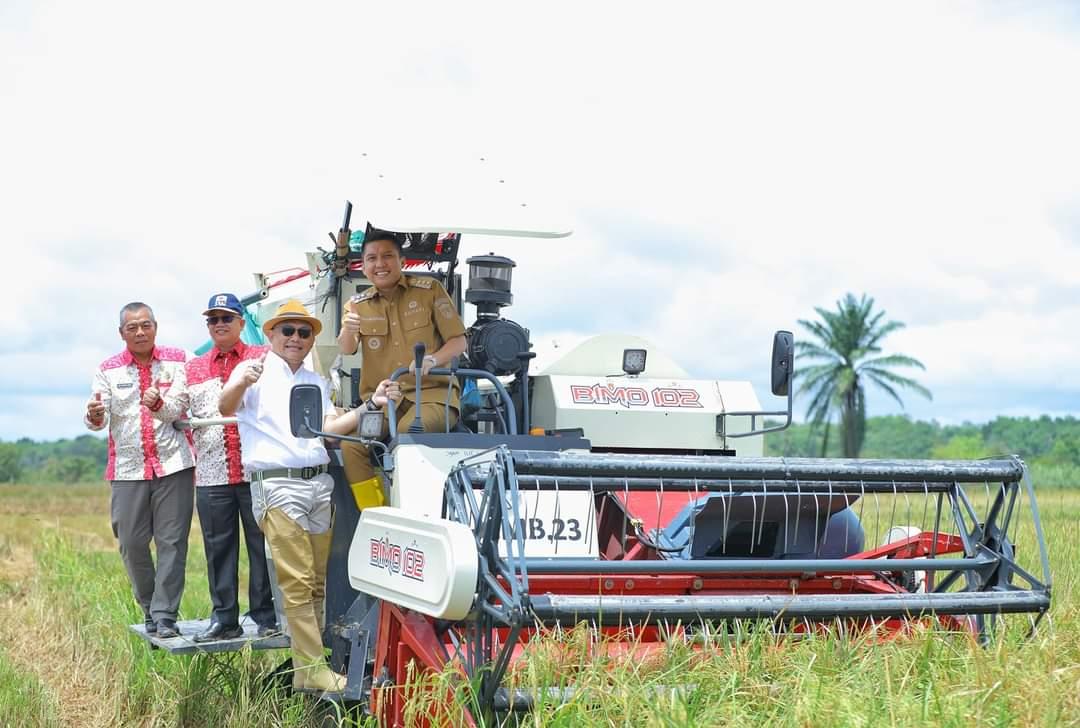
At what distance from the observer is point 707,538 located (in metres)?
6.12

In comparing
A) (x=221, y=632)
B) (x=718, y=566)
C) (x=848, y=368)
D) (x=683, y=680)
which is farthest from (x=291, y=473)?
(x=848, y=368)

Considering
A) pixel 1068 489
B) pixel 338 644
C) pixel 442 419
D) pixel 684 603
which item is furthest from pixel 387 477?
pixel 1068 489

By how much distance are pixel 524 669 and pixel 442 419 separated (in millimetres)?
2132

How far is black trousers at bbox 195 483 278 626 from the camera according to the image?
7293 mm

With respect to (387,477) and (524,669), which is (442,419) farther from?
(524,669)

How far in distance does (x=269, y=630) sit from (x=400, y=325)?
192 centimetres

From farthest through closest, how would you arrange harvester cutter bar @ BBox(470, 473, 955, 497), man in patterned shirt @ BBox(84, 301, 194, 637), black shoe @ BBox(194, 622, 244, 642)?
man in patterned shirt @ BBox(84, 301, 194, 637)
black shoe @ BBox(194, 622, 244, 642)
harvester cutter bar @ BBox(470, 473, 955, 497)

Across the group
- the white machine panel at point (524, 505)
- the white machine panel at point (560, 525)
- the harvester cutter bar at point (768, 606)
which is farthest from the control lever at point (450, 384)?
the harvester cutter bar at point (768, 606)

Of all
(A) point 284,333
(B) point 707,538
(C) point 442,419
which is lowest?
(B) point 707,538

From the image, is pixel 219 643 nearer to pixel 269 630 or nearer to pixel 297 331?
pixel 269 630

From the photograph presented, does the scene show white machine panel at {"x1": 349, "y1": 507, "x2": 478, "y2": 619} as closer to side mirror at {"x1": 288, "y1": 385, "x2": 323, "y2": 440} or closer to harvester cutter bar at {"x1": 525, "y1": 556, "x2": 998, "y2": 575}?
harvester cutter bar at {"x1": 525, "y1": 556, "x2": 998, "y2": 575}

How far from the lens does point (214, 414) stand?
298 inches

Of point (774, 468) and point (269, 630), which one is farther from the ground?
point (774, 468)

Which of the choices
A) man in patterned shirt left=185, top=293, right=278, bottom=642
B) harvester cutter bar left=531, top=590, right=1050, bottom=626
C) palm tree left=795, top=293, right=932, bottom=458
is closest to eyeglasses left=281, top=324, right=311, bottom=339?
man in patterned shirt left=185, top=293, right=278, bottom=642
